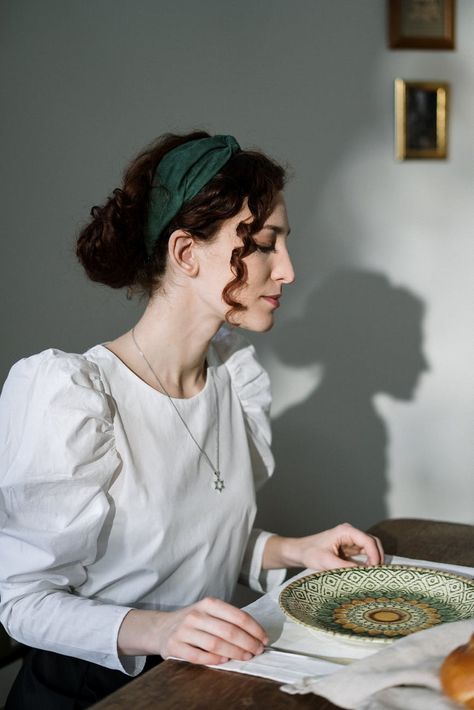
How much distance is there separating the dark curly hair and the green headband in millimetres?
11

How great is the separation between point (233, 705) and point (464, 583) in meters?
0.41

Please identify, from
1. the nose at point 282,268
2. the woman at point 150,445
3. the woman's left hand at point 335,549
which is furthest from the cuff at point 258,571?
the nose at point 282,268

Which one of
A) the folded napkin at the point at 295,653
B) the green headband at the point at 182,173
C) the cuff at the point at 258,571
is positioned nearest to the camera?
the folded napkin at the point at 295,653

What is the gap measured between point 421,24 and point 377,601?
76.2 inches

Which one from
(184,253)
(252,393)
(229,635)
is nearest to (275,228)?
(184,253)

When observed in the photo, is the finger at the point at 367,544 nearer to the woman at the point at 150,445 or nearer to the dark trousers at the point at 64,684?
the woman at the point at 150,445

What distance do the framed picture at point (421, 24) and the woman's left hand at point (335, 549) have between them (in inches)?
65.1

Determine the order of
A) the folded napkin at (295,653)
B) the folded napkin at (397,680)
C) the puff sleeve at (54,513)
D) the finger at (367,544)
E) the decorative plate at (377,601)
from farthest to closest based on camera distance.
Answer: the finger at (367,544) → the puff sleeve at (54,513) → the decorative plate at (377,601) → the folded napkin at (295,653) → the folded napkin at (397,680)

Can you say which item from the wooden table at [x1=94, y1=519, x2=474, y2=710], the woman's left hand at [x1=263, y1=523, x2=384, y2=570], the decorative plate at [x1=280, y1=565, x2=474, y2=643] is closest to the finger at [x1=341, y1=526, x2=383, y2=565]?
the woman's left hand at [x1=263, y1=523, x2=384, y2=570]

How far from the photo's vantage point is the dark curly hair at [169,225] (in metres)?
1.52

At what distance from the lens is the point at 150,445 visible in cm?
148

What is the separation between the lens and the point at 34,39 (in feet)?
8.46

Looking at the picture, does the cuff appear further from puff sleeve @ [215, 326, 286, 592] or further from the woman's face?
the woman's face

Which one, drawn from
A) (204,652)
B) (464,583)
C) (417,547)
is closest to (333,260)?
(417,547)
